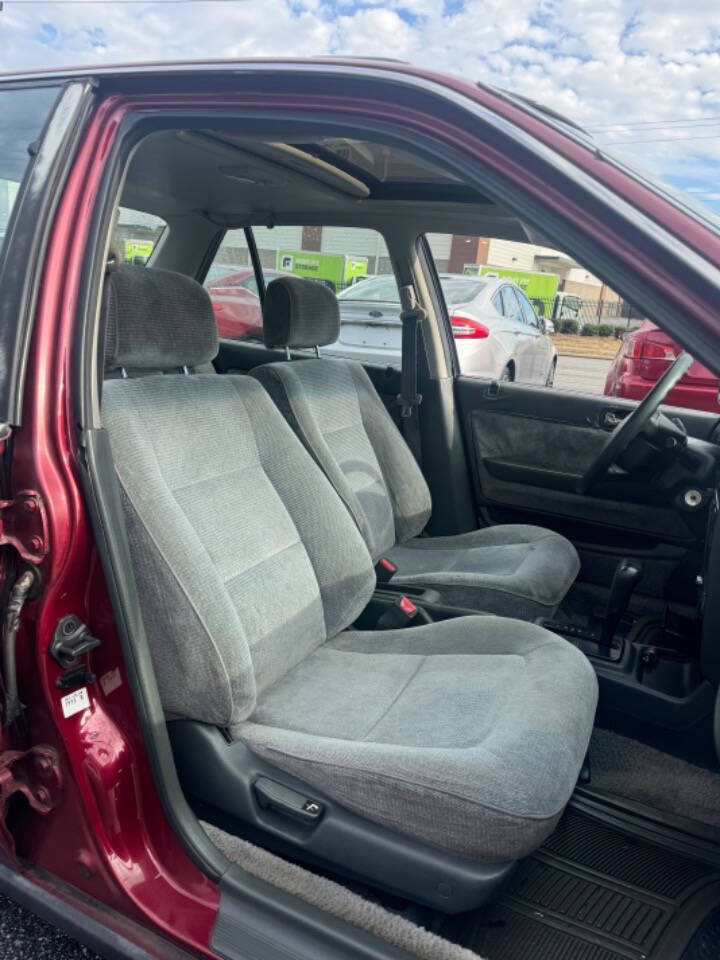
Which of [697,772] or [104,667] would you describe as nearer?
[104,667]

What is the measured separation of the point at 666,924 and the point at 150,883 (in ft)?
3.18

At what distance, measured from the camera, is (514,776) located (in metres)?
1.39

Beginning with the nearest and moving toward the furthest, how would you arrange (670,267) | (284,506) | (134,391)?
(670,267), (134,391), (284,506)

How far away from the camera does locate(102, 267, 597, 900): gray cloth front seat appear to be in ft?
4.61

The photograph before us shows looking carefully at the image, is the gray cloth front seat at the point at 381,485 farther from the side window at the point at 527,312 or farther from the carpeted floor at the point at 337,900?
the side window at the point at 527,312

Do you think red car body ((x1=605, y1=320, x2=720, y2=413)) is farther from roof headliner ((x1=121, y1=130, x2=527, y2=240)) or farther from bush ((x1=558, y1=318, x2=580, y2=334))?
roof headliner ((x1=121, y1=130, x2=527, y2=240))

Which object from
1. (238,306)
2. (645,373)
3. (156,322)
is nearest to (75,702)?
(156,322)

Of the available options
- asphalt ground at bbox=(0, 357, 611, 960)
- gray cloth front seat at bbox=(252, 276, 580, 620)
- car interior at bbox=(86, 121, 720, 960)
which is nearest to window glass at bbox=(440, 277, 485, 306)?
car interior at bbox=(86, 121, 720, 960)

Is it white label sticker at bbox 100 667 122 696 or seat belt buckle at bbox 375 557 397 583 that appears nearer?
white label sticker at bbox 100 667 122 696

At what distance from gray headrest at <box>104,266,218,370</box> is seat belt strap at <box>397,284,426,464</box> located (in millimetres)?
1480

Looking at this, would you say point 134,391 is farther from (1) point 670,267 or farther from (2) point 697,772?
(2) point 697,772

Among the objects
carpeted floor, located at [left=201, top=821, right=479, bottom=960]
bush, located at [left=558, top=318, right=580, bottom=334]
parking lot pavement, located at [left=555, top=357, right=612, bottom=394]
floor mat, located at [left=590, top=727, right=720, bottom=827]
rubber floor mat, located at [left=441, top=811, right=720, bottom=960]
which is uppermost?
bush, located at [left=558, top=318, right=580, bottom=334]

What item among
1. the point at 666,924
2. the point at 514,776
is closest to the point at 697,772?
the point at 666,924

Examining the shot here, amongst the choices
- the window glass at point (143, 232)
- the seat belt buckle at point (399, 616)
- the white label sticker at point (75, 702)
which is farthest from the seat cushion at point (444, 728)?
the window glass at point (143, 232)
